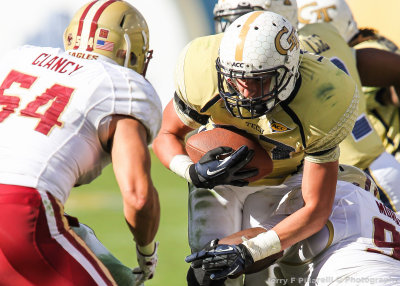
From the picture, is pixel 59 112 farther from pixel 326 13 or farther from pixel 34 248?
pixel 326 13

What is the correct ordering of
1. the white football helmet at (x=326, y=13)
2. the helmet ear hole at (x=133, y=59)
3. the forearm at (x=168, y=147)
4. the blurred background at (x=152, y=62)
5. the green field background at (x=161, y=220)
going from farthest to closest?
1. the blurred background at (x=152, y=62)
2. the white football helmet at (x=326, y=13)
3. the green field background at (x=161, y=220)
4. the forearm at (x=168, y=147)
5. the helmet ear hole at (x=133, y=59)

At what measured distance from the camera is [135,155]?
7.84 feet

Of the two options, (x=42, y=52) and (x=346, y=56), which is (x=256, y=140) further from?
(x=346, y=56)

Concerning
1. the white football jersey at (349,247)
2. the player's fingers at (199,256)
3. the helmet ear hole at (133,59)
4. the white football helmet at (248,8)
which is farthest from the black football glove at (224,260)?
the white football helmet at (248,8)

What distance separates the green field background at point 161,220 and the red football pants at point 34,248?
1923mm

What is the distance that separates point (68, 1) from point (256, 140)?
3694 millimetres

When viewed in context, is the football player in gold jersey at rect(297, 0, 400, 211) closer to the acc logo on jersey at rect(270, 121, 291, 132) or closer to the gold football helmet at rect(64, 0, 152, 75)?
the acc logo on jersey at rect(270, 121, 291, 132)

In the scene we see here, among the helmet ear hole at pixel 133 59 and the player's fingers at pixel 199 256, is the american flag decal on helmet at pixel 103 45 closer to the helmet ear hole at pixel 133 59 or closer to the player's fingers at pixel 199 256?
the helmet ear hole at pixel 133 59

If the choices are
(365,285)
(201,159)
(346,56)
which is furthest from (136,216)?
(346,56)

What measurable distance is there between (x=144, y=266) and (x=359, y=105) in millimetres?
2025

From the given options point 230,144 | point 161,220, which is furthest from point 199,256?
point 161,220

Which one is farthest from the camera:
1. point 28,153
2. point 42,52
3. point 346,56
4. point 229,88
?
point 346,56

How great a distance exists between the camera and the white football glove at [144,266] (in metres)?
2.77

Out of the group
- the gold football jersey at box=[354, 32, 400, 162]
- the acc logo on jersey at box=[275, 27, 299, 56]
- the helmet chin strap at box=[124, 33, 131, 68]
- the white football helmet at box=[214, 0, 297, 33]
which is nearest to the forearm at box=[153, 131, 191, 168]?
the helmet chin strap at box=[124, 33, 131, 68]
